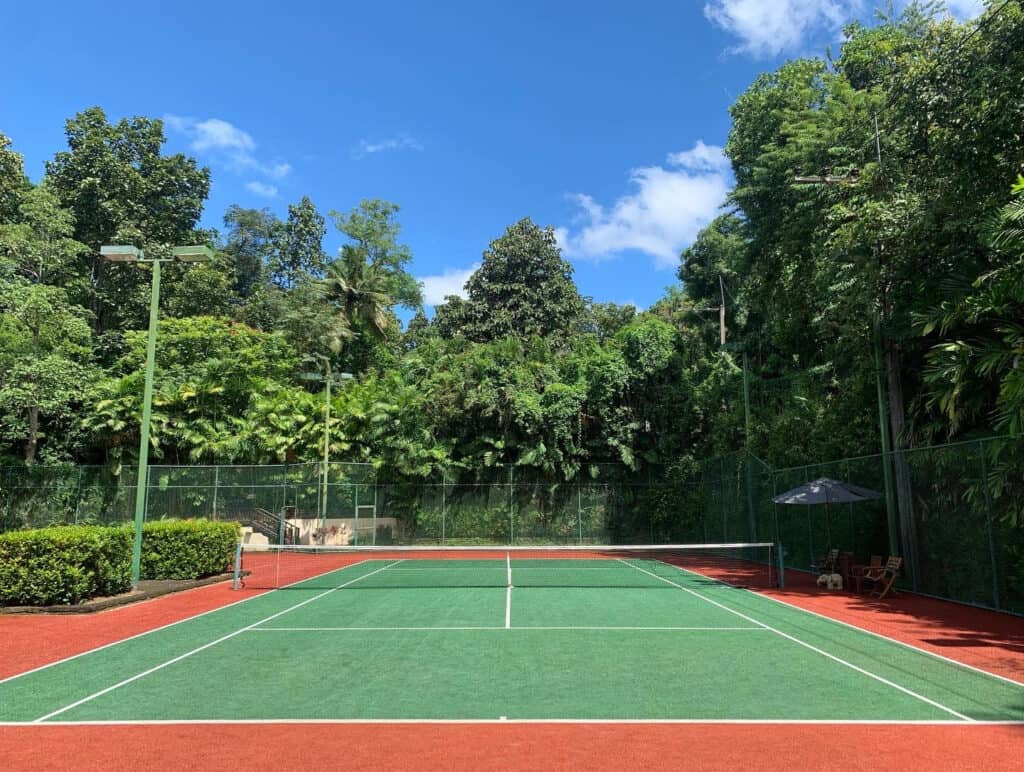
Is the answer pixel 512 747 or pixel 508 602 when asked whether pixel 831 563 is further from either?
A: pixel 512 747

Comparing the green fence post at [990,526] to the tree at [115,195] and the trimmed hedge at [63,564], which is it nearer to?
the trimmed hedge at [63,564]

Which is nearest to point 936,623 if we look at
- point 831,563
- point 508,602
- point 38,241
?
point 831,563

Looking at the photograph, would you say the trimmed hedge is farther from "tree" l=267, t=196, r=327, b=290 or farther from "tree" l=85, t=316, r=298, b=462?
"tree" l=267, t=196, r=327, b=290

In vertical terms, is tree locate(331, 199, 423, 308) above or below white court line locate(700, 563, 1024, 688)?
above

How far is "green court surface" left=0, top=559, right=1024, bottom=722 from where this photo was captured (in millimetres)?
6359

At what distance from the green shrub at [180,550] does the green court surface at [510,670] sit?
494 centimetres

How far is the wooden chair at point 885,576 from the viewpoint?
1384cm

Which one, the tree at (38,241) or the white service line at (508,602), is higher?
the tree at (38,241)

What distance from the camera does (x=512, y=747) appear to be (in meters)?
5.42

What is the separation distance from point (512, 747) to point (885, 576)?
1170 cm

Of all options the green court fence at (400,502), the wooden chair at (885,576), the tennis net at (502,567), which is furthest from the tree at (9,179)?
the wooden chair at (885,576)

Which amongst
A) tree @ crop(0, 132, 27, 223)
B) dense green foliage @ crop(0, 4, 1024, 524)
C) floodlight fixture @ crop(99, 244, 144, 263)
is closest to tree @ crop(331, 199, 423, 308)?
dense green foliage @ crop(0, 4, 1024, 524)

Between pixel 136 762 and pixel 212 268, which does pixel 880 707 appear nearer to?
pixel 136 762

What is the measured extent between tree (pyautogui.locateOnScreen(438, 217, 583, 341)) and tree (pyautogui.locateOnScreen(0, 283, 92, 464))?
21526 mm
